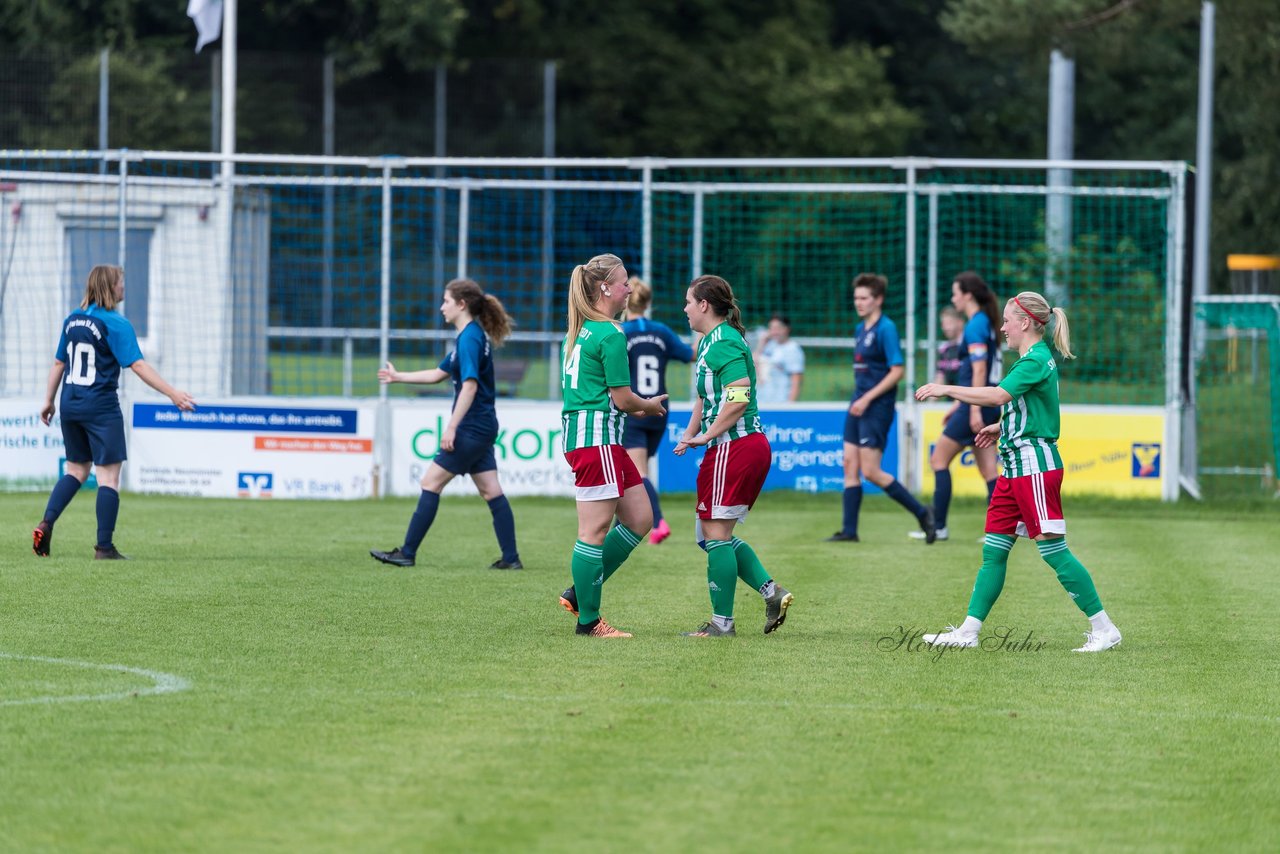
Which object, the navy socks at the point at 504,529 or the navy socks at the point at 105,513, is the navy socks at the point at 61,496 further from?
the navy socks at the point at 504,529

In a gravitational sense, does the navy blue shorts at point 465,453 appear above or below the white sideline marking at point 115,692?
above

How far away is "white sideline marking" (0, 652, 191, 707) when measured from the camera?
6801 mm

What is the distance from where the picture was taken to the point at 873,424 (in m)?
13.3

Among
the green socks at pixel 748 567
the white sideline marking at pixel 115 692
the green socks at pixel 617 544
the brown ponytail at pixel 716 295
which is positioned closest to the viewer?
the white sideline marking at pixel 115 692

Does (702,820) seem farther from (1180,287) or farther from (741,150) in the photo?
(741,150)

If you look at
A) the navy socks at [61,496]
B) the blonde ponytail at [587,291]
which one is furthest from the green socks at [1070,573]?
the navy socks at [61,496]

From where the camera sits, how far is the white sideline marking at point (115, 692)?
22.3 feet

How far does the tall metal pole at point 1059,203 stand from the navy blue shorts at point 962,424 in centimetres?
875

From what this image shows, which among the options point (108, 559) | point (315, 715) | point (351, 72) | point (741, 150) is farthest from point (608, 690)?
point (741, 150)

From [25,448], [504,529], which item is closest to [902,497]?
[504,529]

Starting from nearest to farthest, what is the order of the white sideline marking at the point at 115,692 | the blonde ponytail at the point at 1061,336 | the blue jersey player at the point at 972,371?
1. the white sideline marking at the point at 115,692
2. the blonde ponytail at the point at 1061,336
3. the blue jersey player at the point at 972,371

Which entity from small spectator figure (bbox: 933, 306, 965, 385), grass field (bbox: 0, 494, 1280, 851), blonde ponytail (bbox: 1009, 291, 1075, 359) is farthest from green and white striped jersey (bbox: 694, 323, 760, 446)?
small spectator figure (bbox: 933, 306, 965, 385)

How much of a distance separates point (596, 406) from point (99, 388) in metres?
4.22

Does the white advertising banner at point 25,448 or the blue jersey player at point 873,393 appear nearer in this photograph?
the blue jersey player at point 873,393
